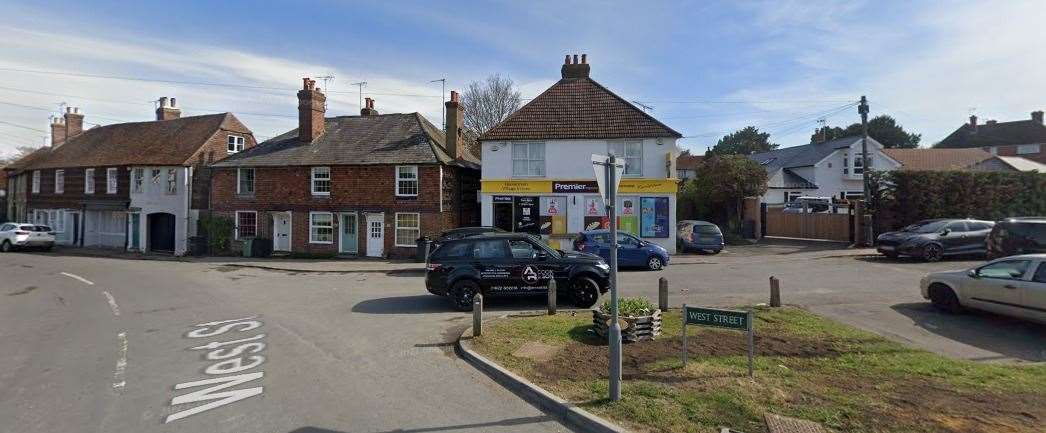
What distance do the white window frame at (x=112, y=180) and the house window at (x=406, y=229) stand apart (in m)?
18.5

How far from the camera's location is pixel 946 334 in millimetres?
9562

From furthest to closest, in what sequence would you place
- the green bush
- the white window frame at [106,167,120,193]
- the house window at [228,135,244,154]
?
the house window at [228,135,244,154] < the white window frame at [106,167,120,193] < the green bush

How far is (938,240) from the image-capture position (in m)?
20.0

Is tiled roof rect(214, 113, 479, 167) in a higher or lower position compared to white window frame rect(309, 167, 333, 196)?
higher

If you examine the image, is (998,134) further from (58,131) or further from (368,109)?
(58,131)

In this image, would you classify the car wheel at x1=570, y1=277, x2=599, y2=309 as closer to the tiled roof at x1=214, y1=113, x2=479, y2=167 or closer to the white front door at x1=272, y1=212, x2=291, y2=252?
the tiled roof at x1=214, y1=113, x2=479, y2=167

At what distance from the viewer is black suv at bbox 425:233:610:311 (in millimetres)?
11961

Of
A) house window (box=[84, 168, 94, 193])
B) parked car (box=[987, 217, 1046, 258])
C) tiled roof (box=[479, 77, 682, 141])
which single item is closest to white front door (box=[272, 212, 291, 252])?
tiled roof (box=[479, 77, 682, 141])

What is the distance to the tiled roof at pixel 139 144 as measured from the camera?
98.5ft

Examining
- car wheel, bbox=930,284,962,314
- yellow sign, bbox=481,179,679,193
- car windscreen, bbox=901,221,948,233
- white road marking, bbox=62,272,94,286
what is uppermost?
yellow sign, bbox=481,179,679,193

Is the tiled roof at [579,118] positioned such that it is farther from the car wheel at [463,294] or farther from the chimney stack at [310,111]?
the car wheel at [463,294]

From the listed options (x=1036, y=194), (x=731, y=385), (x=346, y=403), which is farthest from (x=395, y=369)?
(x=1036, y=194)

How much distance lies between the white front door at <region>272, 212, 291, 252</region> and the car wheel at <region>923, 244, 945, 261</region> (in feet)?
85.7

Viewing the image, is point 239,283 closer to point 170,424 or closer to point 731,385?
point 170,424
